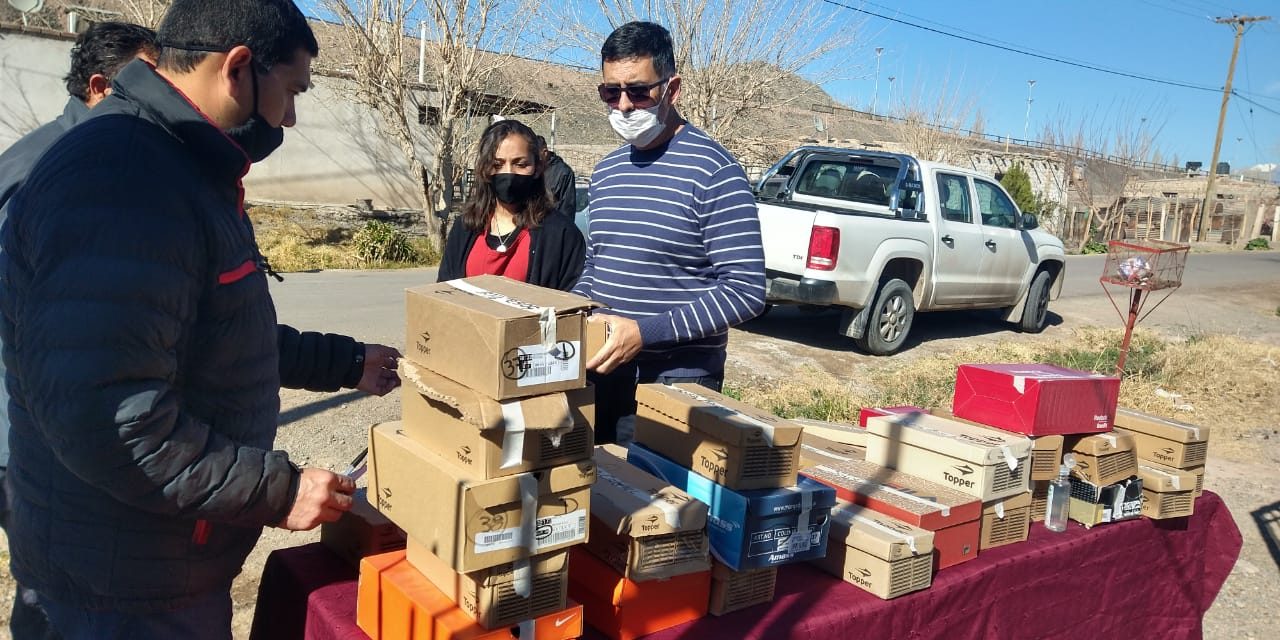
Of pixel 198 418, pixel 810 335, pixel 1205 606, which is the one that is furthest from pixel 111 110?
pixel 810 335

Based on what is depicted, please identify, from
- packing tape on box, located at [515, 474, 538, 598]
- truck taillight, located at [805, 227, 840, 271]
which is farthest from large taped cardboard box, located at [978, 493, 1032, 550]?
truck taillight, located at [805, 227, 840, 271]

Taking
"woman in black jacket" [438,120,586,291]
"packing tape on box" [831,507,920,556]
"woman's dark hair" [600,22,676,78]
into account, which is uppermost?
"woman's dark hair" [600,22,676,78]

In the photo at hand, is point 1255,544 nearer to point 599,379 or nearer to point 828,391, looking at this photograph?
point 828,391

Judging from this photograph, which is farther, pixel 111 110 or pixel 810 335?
pixel 810 335

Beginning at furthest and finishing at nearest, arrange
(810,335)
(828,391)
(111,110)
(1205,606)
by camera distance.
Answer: (810,335) → (828,391) → (1205,606) → (111,110)

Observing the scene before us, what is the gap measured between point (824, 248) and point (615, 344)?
19.1 feet

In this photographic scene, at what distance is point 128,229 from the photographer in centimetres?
132

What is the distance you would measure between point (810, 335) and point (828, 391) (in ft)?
7.78

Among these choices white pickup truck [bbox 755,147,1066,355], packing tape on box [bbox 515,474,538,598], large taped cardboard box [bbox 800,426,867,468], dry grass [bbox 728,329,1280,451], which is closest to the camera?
packing tape on box [bbox 515,474,538,598]

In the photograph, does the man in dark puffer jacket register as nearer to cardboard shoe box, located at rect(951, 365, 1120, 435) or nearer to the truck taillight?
cardboard shoe box, located at rect(951, 365, 1120, 435)

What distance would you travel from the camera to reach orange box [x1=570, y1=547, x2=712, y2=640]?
1.89 metres

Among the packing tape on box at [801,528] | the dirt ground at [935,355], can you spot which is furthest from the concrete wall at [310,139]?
the packing tape on box at [801,528]

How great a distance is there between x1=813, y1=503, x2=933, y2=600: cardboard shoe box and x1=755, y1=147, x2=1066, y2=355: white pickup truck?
18.4ft

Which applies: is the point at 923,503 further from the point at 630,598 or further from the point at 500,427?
the point at 500,427
